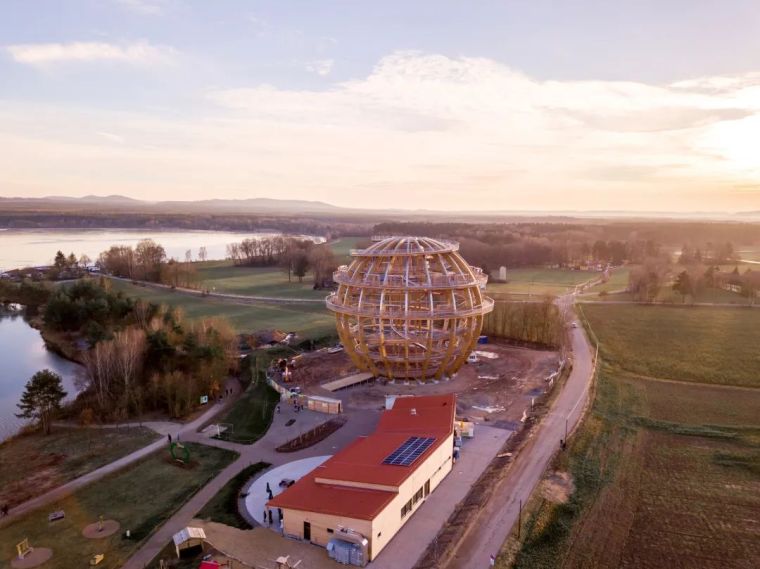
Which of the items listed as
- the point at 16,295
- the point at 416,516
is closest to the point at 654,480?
the point at 416,516

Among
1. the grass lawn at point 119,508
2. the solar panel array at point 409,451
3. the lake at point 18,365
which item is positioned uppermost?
the solar panel array at point 409,451

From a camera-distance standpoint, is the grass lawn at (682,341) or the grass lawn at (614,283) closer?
the grass lawn at (682,341)

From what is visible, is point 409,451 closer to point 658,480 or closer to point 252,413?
point 658,480

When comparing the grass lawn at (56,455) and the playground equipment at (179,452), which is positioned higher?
the playground equipment at (179,452)

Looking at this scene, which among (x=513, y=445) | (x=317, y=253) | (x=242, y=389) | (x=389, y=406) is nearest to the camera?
(x=513, y=445)

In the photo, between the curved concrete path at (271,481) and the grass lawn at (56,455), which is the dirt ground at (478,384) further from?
the grass lawn at (56,455)

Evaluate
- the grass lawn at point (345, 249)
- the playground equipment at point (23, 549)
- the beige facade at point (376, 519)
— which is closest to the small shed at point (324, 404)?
the beige facade at point (376, 519)

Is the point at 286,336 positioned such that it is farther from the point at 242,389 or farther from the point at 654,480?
the point at 654,480
